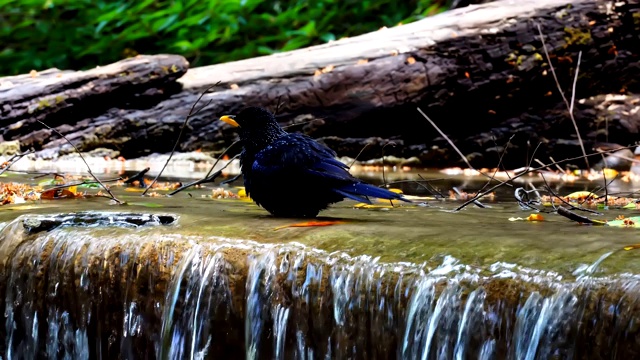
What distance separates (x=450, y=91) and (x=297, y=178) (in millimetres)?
5604

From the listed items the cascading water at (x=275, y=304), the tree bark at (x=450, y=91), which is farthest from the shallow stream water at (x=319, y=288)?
the tree bark at (x=450, y=91)

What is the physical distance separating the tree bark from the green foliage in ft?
13.2

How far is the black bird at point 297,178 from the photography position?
132 inches

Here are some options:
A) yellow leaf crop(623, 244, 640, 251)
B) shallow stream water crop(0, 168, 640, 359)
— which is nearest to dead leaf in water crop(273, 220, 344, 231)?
shallow stream water crop(0, 168, 640, 359)

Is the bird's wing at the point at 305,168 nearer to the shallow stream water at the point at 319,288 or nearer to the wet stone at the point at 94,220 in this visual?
the shallow stream water at the point at 319,288

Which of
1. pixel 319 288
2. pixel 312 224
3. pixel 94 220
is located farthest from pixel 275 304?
pixel 94 220

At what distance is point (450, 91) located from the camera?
871 cm

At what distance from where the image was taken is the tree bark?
8.62 m

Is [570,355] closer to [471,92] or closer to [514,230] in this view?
[514,230]

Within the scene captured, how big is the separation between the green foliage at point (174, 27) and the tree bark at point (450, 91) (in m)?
4.02

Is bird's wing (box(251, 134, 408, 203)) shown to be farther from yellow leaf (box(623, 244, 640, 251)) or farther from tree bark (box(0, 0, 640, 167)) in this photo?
tree bark (box(0, 0, 640, 167))

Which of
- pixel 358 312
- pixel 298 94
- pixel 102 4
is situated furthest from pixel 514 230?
pixel 102 4

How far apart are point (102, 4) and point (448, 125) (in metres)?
8.66

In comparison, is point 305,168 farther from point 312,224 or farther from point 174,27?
point 174,27
